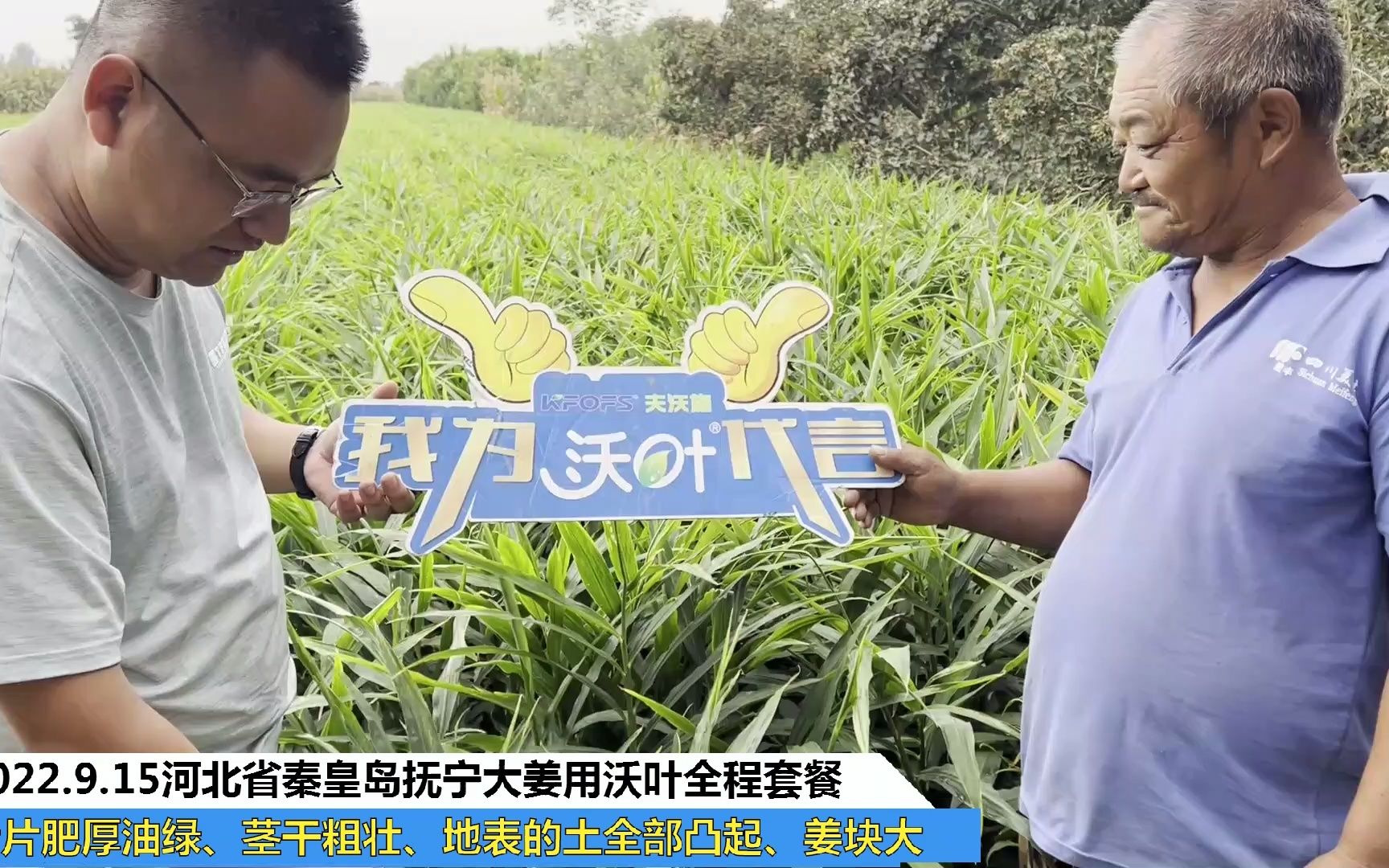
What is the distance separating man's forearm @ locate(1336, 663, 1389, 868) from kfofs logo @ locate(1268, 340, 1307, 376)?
23 cm

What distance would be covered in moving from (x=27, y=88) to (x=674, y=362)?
1.06m

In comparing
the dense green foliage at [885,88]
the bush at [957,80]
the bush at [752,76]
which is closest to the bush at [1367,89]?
the dense green foliage at [885,88]

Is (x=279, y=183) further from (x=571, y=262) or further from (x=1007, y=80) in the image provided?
(x=1007, y=80)

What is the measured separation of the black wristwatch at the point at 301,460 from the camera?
98 centimetres

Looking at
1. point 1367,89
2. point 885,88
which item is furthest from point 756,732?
point 1367,89

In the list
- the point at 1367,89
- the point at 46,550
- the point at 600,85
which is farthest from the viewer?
the point at 1367,89

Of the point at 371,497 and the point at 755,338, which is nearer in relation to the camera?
the point at 371,497

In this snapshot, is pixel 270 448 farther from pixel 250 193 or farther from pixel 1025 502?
pixel 1025 502

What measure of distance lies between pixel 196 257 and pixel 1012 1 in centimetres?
181

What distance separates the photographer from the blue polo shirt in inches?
27.9

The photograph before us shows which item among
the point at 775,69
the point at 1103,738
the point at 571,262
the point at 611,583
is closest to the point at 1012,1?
the point at 775,69

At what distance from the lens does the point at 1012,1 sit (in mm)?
1997

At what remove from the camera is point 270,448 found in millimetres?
985
